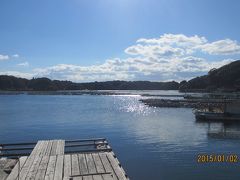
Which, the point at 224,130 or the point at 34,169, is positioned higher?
the point at 34,169

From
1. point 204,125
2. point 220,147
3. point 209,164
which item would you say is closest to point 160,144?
point 220,147

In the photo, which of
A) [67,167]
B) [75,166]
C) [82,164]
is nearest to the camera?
[67,167]

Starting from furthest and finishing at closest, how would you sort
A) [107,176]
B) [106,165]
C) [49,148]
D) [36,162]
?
[49,148] → [36,162] → [106,165] → [107,176]

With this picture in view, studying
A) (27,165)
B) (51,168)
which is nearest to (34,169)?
(51,168)

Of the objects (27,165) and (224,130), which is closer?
(27,165)

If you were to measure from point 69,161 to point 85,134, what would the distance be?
3403cm

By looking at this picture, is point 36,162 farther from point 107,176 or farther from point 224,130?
point 224,130

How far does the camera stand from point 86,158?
43.7 feet

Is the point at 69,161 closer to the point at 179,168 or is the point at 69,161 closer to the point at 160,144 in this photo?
the point at 179,168

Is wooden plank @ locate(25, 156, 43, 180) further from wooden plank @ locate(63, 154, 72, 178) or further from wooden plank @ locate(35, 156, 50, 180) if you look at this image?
wooden plank @ locate(63, 154, 72, 178)

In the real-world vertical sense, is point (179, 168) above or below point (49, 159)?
below

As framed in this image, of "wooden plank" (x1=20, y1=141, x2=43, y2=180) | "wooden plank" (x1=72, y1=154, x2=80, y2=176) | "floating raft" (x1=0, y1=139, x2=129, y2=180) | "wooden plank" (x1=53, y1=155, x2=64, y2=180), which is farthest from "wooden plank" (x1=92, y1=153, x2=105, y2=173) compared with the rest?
"wooden plank" (x1=20, y1=141, x2=43, y2=180)

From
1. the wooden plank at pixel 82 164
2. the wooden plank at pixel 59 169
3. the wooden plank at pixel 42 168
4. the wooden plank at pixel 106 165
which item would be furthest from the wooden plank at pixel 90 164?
the wooden plank at pixel 42 168

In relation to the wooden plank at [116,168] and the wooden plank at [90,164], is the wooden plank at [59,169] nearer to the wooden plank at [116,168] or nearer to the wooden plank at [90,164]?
the wooden plank at [90,164]
